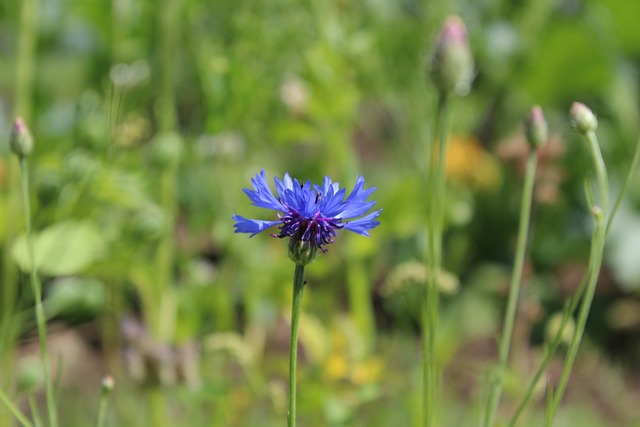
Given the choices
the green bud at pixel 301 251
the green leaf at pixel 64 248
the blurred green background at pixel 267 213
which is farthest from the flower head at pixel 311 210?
the green leaf at pixel 64 248

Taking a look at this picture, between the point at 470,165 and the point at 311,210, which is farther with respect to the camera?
the point at 470,165

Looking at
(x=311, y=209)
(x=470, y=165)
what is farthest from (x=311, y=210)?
(x=470, y=165)

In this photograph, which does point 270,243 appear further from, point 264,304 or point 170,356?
point 170,356

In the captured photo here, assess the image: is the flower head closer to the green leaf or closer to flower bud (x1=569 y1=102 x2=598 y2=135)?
flower bud (x1=569 y1=102 x2=598 y2=135)

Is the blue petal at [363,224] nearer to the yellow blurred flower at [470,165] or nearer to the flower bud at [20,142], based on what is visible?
the flower bud at [20,142]

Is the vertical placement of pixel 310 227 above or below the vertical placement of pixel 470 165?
below

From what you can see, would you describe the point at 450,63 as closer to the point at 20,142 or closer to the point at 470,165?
the point at 20,142

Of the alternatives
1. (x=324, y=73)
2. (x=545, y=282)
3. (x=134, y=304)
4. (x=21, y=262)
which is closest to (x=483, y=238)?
(x=545, y=282)
